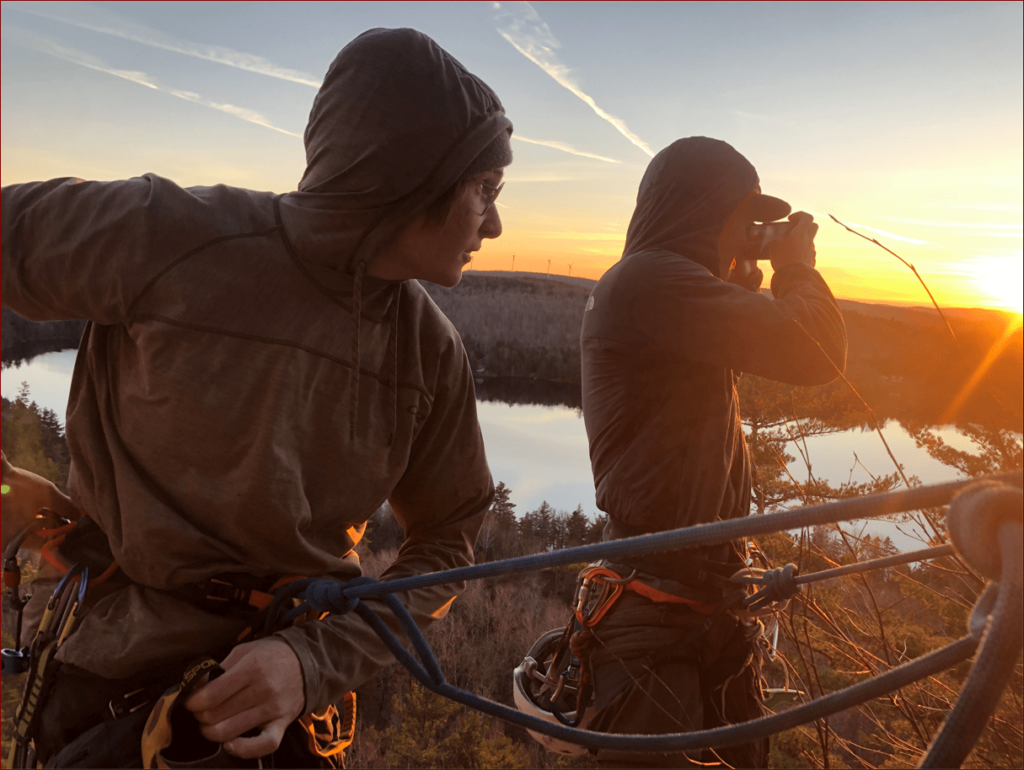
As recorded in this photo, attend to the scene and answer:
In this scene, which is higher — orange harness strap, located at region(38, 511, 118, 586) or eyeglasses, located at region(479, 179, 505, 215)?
eyeglasses, located at region(479, 179, 505, 215)

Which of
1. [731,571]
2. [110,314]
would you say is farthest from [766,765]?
[110,314]

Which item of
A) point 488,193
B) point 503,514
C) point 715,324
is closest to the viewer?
point 488,193

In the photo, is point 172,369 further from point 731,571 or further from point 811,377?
point 811,377

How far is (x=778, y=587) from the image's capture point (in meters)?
2.02

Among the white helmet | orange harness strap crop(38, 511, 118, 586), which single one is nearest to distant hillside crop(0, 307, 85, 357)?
the white helmet

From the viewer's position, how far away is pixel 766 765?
7.86 ft

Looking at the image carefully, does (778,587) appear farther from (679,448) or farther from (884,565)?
(884,565)

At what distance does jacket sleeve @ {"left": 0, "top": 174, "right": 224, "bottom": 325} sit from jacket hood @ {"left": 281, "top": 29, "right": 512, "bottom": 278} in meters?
0.27

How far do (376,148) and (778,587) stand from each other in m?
1.68

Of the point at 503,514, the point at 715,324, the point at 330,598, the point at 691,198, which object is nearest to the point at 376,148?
the point at 330,598

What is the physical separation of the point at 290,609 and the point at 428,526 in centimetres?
40

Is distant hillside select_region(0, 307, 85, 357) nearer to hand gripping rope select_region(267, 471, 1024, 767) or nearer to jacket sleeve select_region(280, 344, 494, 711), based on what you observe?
jacket sleeve select_region(280, 344, 494, 711)

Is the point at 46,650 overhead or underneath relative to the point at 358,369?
underneath

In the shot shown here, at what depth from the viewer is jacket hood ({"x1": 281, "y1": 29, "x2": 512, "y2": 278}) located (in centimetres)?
145
